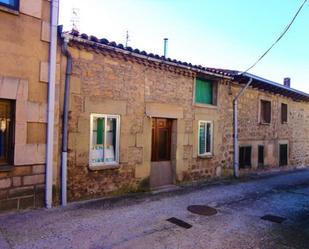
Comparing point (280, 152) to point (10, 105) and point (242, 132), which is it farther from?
point (10, 105)

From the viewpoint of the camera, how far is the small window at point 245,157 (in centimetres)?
1177

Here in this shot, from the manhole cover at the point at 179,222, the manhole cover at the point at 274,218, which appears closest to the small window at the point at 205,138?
the manhole cover at the point at 274,218

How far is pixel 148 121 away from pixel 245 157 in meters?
5.66

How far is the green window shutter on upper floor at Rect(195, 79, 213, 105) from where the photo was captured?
983cm

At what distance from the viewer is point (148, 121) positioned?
8.17m

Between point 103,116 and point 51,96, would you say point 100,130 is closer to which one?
point 103,116

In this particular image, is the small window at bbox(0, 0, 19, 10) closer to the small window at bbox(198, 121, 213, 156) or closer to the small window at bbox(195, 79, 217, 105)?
the small window at bbox(195, 79, 217, 105)

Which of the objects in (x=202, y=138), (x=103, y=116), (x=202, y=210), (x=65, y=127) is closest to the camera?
(x=65, y=127)

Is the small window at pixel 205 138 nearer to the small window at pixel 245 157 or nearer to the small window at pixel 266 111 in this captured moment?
the small window at pixel 245 157

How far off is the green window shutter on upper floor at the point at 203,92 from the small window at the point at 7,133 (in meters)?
5.90

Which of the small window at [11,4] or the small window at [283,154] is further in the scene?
the small window at [283,154]

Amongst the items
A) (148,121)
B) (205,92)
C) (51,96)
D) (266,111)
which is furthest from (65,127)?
(266,111)

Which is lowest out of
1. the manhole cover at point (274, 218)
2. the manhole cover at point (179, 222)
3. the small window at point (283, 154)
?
the manhole cover at point (274, 218)

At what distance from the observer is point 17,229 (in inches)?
191
